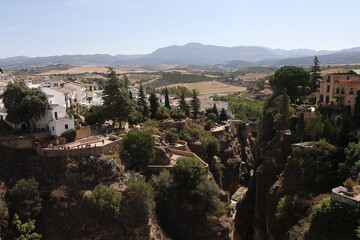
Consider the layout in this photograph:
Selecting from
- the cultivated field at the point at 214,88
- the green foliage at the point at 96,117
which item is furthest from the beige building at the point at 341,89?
the cultivated field at the point at 214,88

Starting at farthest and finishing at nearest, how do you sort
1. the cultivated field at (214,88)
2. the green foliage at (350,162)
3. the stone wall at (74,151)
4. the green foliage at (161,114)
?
the cultivated field at (214,88), the green foliage at (161,114), the stone wall at (74,151), the green foliage at (350,162)

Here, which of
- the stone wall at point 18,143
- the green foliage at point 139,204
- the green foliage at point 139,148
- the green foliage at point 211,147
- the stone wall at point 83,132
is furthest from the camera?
the green foliage at point 211,147

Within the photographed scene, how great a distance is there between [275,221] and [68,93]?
34800mm

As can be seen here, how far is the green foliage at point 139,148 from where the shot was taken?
115 feet

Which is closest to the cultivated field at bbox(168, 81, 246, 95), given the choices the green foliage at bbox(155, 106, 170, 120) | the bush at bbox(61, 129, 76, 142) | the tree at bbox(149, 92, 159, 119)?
the tree at bbox(149, 92, 159, 119)

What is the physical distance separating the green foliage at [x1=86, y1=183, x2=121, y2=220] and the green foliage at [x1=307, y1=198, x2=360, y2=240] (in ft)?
55.8

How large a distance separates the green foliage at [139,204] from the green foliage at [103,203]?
1.31m

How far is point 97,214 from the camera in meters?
29.4

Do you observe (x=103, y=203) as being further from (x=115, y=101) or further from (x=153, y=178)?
(x=115, y=101)

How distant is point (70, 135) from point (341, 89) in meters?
35.3

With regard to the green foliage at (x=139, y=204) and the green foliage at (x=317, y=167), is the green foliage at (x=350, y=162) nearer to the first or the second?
the green foliage at (x=317, y=167)

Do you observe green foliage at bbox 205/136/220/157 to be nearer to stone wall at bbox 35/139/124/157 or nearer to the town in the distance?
the town in the distance

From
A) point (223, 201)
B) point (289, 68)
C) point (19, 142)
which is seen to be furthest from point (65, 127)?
point (289, 68)

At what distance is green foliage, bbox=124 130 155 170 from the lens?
3506 centimetres
